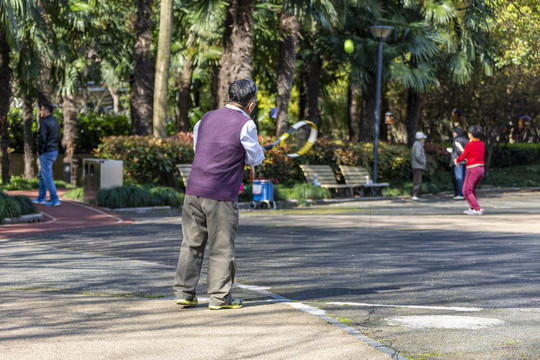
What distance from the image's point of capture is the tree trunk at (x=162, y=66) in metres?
19.9

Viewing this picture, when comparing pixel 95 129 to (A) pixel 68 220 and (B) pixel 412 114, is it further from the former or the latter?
(A) pixel 68 220

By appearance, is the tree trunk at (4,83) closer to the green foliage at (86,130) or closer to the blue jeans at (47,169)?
the blue jeans at (47,169)

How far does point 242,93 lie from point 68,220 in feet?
28.3

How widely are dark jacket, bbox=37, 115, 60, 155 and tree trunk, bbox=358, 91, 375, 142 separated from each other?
15.7m

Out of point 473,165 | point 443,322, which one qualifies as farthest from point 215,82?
point 443,322

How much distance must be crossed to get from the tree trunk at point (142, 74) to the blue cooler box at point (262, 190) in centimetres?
372

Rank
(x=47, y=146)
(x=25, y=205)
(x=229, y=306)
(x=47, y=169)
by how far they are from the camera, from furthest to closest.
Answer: (x=47, y=146)
(x=47, y=169)
(x=25, y=205)
(x=229, y=306)

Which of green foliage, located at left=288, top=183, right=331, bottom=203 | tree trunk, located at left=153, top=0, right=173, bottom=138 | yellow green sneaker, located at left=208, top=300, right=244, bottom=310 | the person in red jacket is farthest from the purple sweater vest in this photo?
green foliage, located at left=288, top=183, right=331, bottom=203

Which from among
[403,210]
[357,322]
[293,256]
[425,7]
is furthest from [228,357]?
[425,7]

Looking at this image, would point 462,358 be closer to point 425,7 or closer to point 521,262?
point 521,262

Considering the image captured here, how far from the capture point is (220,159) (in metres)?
6.40

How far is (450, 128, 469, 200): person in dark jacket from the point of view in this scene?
2216 cm

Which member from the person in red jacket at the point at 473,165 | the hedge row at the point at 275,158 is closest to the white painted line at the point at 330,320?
the person in red jacket at the point at 473,165

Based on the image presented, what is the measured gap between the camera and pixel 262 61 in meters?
32.8
